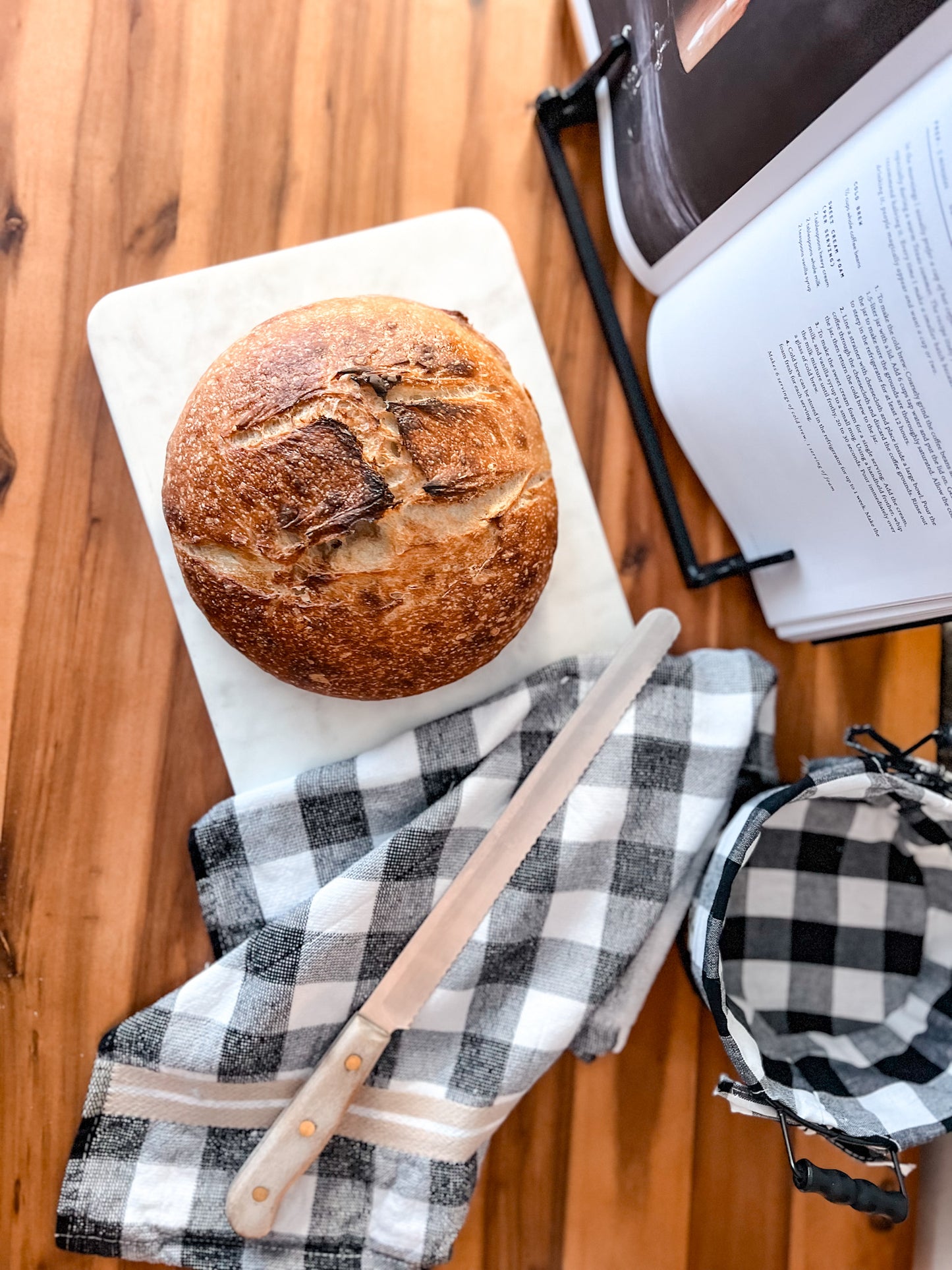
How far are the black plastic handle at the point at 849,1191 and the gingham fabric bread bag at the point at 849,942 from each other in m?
0.05

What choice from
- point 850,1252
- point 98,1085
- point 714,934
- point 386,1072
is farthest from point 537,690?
point 850,1252

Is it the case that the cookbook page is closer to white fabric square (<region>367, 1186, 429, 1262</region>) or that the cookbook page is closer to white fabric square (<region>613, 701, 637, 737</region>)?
white fabric square (<region>613, 701, 637, 737</region>)

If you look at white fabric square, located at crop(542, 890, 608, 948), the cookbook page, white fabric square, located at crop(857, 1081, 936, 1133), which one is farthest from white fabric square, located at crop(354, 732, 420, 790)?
A: white fabric square, located at crop(857, 1081, 936, 1133)

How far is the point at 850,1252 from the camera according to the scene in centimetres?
95

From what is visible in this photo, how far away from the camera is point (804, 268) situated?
0.66m

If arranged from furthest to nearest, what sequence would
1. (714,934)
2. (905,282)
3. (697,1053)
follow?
(697,1053) → (714,934) → (905,282)

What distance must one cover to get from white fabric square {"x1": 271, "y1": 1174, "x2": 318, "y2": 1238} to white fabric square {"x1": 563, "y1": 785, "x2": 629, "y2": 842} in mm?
449

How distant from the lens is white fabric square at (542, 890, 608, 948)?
885 millimetres

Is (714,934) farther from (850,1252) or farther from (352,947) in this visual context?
(850,1252)

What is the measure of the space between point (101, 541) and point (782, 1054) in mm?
907

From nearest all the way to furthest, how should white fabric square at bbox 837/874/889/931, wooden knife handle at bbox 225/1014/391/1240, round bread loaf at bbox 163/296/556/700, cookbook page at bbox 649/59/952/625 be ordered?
cookbook page at bbox 649/59/952/625 → round bread loaf at bbox 163/296/556/700 → wooden knife handle at bbox 225/1014/391/1240 → white fabric square at bbox 837/874/889/931

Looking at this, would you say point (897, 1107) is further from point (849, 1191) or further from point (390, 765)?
point (390, 765)

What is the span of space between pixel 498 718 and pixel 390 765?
12cm

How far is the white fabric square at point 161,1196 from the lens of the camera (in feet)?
2.73
